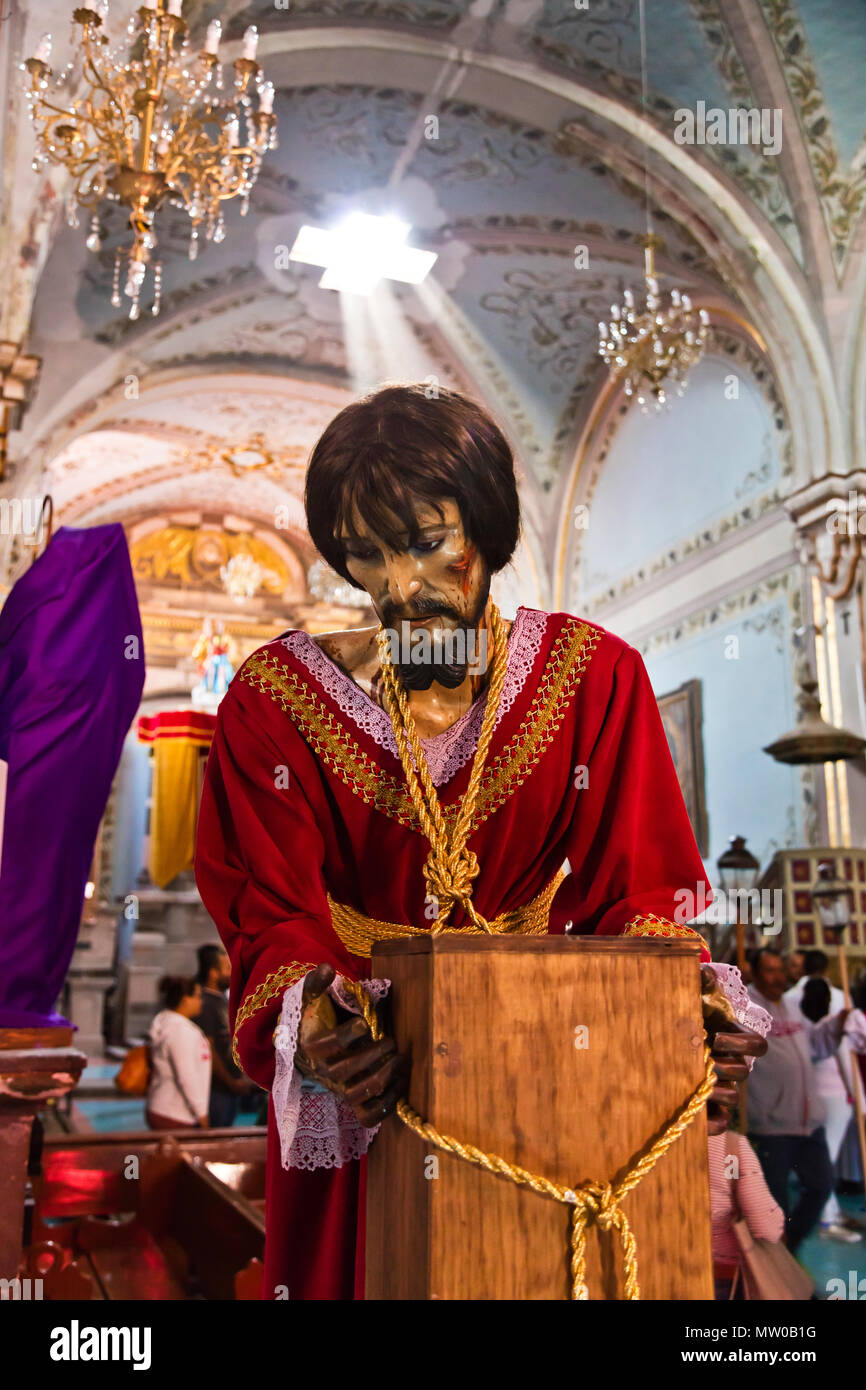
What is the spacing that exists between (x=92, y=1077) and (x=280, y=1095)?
42.8 ft

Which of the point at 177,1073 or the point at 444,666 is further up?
the point at 444,666

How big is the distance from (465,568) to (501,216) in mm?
8421

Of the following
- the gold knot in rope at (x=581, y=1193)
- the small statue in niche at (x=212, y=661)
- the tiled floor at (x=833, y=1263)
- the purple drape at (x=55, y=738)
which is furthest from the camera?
the small statue in niche at (x=212, y=661)

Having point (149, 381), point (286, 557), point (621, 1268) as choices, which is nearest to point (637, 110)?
point (149, 381)

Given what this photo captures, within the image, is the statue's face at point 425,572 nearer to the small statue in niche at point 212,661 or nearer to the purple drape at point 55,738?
the purple drape at point 55,738

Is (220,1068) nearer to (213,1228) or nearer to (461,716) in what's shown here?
(213,1228)

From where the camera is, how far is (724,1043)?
1174 millimetres

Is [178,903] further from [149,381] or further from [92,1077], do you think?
[149,381]

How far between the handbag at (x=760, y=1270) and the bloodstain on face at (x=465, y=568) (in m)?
2.59

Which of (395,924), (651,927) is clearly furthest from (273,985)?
(651,927)

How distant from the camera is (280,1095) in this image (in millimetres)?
1196


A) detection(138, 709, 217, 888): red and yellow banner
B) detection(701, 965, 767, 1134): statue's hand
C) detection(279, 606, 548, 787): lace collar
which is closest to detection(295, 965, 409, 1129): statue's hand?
detection(701, 965, 767, 1134): statue's hand

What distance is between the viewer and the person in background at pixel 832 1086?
580 centimetres

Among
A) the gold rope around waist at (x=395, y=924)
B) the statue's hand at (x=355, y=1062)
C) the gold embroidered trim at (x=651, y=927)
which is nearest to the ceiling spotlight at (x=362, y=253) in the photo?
the gold rope around waist at (x=395, y=924)
